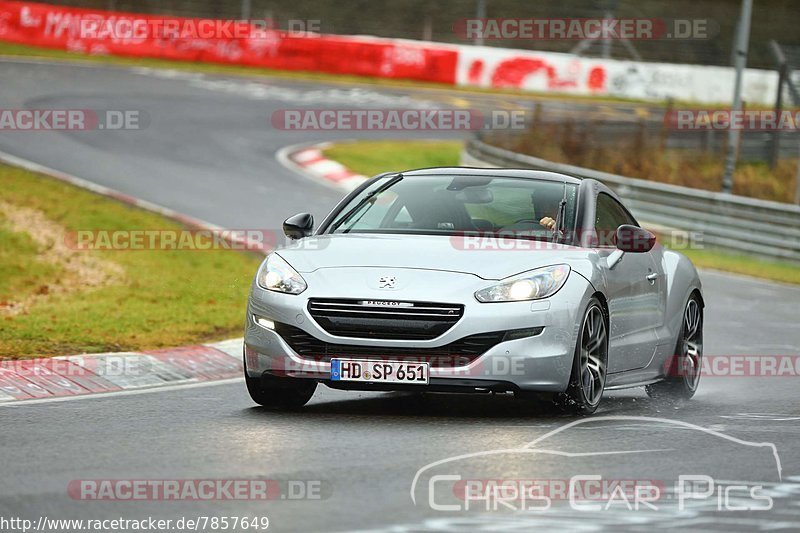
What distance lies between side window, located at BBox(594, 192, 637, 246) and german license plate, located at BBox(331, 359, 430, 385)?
6.33ft

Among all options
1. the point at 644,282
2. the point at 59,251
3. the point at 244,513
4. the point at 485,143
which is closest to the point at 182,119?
the point at 485,143

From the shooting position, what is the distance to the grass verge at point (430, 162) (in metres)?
23.6

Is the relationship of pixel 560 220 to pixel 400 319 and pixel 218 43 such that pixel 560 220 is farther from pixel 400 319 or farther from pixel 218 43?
pixel 218 43

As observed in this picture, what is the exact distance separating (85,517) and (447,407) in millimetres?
4007

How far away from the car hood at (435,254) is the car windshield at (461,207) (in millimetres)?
233

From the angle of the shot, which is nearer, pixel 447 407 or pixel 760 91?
pixel 447 407

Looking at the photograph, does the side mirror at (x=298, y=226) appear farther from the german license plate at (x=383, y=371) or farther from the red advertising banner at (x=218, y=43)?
the red advertising banner at (x=218, y=43)

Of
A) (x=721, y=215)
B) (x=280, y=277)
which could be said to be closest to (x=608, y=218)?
(x=280, y=277)

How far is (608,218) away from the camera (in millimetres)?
10742

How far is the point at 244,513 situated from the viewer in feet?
20.5

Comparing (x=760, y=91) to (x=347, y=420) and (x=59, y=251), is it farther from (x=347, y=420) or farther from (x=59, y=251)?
(x=347, y=420)

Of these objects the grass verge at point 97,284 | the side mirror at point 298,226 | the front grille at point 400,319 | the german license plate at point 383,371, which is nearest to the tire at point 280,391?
the german license plate at point 383,371

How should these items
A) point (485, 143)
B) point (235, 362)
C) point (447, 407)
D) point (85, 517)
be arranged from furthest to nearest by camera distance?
point (485, 143), point (235, 362), point (447, 407), point (85, 517)

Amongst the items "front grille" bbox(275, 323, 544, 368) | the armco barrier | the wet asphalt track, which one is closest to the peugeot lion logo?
"front grille" bbox(275, 323, 544, 368)
